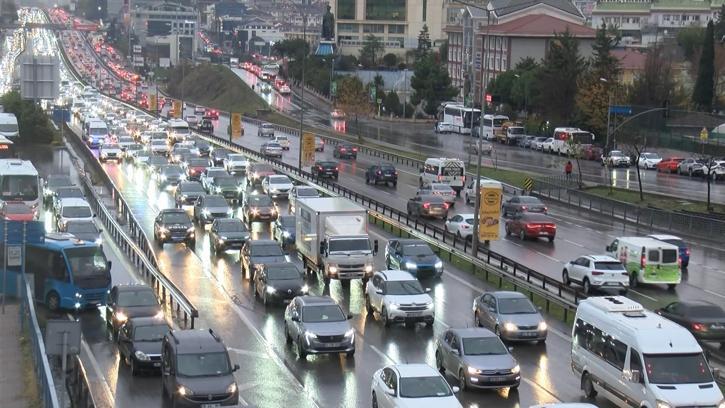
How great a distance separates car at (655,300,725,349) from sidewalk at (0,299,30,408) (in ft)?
56.1

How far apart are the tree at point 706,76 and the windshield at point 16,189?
233 feet

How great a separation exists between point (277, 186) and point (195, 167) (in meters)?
10.3

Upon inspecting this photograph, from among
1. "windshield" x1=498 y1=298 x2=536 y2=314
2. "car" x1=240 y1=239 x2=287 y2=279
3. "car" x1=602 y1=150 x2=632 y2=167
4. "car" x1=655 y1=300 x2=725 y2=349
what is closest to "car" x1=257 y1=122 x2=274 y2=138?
"car" x1=602 y1=150 x2=632 y2=167

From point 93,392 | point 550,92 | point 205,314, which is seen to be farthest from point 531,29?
point 93,392

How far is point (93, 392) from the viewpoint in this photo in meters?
25.9

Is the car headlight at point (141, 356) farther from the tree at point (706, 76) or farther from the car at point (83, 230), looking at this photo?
the tree at point (706, 76)

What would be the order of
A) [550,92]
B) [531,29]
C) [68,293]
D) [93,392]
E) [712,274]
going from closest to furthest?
[93,392]
[68,293]
[712,274]
[550,92]
[531,29]

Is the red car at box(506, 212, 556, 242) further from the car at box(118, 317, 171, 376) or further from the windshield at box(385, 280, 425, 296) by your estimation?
the car at box(118, 317, 171, 376)

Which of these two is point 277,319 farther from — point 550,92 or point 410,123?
point 410,123

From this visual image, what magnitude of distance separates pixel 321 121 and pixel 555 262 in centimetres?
9721

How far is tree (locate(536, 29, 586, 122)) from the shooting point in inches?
4441

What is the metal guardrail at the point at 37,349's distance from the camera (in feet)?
69.3

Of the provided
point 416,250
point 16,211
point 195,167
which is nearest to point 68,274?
point 416,250

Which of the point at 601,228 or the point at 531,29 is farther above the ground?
the point at 531,29
